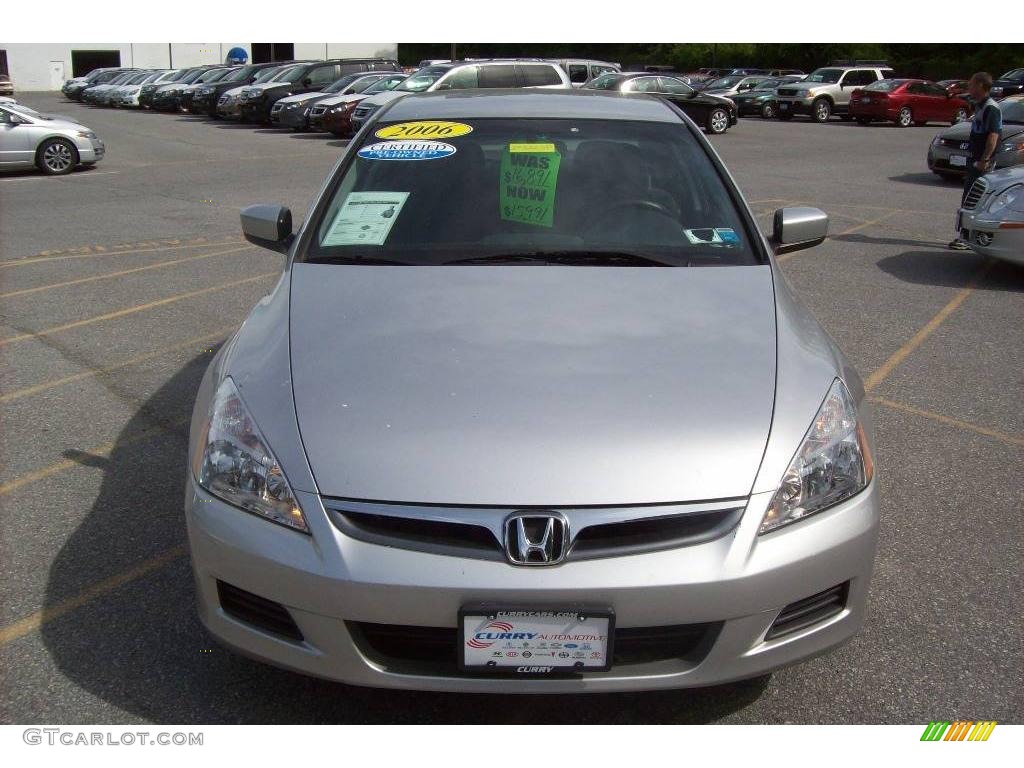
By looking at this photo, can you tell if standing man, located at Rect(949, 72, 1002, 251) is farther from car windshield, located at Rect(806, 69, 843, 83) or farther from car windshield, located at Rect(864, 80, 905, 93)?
car windshield, located at Rect(806, 69, 843, 83)

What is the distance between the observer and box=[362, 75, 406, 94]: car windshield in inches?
932

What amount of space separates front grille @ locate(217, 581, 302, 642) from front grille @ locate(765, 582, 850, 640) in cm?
119

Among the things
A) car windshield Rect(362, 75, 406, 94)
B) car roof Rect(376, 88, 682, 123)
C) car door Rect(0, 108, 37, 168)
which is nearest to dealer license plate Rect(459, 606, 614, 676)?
car roof Rect(376, 88, 682, 123)

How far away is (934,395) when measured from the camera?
559cm

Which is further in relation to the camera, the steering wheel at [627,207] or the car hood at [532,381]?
the steering wheel at [627,207]

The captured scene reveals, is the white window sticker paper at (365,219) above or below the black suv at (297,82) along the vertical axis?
below

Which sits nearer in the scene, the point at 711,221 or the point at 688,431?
the point at 688,431

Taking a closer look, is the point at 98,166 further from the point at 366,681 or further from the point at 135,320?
the point at 366,681

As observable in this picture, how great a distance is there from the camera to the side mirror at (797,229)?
421cm

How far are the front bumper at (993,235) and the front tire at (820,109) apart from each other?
2447 cm

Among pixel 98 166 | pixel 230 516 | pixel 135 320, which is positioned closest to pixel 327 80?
pixel 98 166

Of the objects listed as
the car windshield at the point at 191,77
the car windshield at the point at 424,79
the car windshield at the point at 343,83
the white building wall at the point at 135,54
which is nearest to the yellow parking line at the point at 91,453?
the car windshield at the point at 424,79

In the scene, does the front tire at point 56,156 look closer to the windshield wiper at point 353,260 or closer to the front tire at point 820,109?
the windshield wiper at point 353,260

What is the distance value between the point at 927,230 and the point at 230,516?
413 inches
